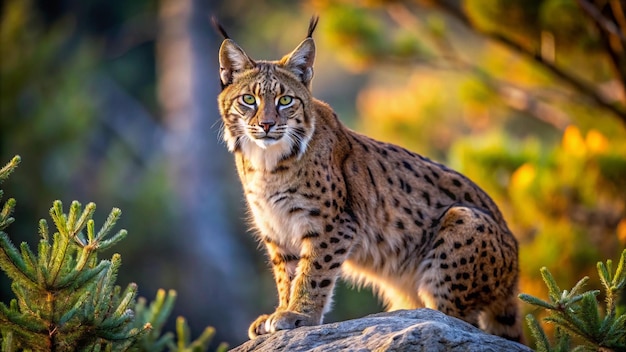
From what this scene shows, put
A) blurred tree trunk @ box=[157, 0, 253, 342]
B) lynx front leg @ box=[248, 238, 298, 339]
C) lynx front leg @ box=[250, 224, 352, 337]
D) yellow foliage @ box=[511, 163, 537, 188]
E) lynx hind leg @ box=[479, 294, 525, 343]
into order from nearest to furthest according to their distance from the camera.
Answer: lynx front leg @ box=[250, 224, 352, 337] → lynx front leg @ box=[248, 238, 298, 339] → lynx hind leg @ box=[479, 294, 525, 343] → yellow foliage @ box=[511, 163, 537, 188] → blurred tree trunk @ box=[157, 0, 253, 342]

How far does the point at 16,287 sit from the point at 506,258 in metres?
3.69

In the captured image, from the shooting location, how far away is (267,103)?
718cm

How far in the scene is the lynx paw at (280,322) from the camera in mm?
6727

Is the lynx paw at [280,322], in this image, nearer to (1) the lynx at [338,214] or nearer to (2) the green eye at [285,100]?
(1) the lynx at [338,214]

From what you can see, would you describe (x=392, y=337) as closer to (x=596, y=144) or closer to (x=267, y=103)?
(x=267, y=103)

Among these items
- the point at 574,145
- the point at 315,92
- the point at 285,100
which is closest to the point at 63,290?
the point at 285,100

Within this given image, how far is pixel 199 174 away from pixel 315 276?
18836mm

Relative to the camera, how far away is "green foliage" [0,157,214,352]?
18.0ft

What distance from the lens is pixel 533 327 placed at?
18.2ft

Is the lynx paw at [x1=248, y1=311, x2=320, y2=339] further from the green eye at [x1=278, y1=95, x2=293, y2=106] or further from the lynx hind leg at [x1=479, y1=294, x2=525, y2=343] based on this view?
the green eye at [x1=278, y1=95, x2=293, y2=106]

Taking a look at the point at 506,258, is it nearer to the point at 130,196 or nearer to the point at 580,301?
the point at 580,301

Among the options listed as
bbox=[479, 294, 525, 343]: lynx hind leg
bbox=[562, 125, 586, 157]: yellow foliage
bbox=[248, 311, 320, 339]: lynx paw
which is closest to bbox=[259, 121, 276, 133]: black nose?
bbox=[248, 311, 320, 339]: lynx paw

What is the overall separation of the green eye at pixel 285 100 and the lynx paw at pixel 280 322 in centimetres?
154

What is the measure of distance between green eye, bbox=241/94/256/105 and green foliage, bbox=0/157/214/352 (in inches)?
73.6
